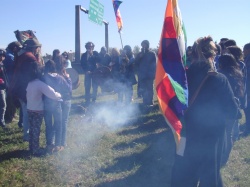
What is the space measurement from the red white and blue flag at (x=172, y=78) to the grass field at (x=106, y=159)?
1.87 meters

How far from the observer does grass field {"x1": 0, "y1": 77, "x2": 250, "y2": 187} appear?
4.65 meters

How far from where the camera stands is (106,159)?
549cm

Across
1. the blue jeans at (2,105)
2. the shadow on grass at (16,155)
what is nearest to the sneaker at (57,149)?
the shadow on grass at (16,155)

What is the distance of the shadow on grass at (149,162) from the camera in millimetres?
4578

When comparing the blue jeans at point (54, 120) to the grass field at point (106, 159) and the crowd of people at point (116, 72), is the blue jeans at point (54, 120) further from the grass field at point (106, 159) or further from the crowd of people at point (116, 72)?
the crowd of people at point (116, 72)

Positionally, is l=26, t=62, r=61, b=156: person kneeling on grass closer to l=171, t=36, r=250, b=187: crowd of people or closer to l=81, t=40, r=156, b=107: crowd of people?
l=171, t=36, r=250, b=187: crowd of people

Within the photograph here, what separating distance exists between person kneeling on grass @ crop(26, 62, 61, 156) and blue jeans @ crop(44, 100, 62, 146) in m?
0.14

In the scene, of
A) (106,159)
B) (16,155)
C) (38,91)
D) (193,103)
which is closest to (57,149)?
(16,155)

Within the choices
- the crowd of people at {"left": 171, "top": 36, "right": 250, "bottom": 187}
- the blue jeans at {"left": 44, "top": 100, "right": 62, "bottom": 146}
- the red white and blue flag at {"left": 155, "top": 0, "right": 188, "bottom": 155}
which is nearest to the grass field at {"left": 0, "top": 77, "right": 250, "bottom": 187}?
the blue jeans at {"left": 44, "top": 100, "right": 62, "bottom": 146}

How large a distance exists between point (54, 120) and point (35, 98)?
2.00 ft

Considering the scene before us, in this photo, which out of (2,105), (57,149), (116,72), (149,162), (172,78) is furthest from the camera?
(116,72)

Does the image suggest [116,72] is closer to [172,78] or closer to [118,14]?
[118,14]

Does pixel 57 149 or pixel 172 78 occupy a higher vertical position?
pixel 172 78

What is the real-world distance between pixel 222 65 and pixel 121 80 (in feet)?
19.4
